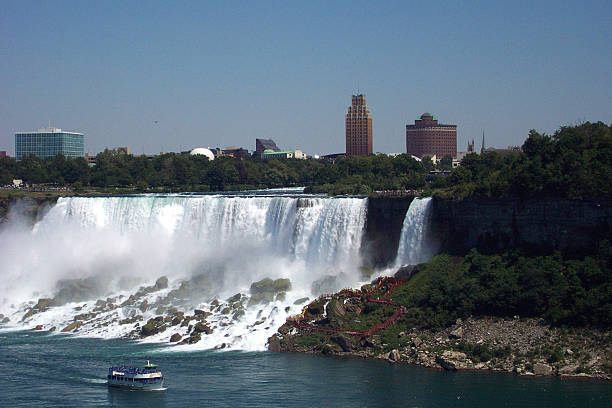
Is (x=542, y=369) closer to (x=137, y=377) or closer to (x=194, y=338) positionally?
(x=137, y=377)

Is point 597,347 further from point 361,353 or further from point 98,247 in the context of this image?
point 98,247

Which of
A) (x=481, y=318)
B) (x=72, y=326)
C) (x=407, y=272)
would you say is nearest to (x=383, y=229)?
(x=407, y=272)

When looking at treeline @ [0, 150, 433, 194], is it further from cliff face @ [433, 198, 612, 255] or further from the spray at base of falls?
cliff face @ [433, 198, 612, 255]

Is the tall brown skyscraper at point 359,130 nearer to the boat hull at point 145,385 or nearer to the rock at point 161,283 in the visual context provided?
the rock at point 161,283

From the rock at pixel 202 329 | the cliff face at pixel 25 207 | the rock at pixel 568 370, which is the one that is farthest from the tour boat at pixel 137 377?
the cliff face at pixel 25 207

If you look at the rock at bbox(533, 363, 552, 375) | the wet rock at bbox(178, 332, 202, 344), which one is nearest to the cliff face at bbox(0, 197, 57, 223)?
the wet rock at bbox(178, 332, 202, 344)
